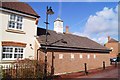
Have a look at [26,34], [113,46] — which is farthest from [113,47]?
[26,34]

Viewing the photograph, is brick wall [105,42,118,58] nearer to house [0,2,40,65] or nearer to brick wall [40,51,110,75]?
brick wall [40,51,110,75]

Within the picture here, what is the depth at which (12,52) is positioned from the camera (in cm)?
1562

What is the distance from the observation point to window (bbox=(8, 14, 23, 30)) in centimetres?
1577

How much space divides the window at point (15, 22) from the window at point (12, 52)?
188 cm

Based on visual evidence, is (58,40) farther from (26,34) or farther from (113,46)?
(113,46)

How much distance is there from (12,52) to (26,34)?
2248 mm

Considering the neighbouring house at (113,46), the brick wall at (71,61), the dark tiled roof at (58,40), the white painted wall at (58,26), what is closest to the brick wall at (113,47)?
the neighbouring house at (113,46)

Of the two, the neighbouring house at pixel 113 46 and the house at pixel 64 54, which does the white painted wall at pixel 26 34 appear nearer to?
the house at pixel 64 54

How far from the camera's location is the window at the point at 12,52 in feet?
49.9

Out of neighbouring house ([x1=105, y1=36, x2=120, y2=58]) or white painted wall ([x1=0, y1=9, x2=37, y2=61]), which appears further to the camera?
neighbouring house ([x1=105, y1=36, x2=120, y2=58])

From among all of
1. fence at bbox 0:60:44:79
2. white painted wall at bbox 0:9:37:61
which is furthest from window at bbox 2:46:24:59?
fence at bbox 0:60:44:79

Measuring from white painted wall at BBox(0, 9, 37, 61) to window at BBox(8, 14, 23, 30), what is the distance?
14.9 inches

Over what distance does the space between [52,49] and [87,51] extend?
7.38 m

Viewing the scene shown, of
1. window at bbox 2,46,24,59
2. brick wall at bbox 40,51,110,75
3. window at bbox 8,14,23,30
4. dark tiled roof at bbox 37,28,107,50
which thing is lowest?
brick wall at bbox 40,51,110,75
